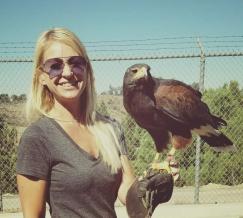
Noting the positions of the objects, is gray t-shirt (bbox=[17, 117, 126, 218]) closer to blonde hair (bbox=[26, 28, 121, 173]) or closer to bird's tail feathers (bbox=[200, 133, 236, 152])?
blonde hair (bbox=[26, 28, 121, 173])

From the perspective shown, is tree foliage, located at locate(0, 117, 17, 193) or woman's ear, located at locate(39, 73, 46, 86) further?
tree foliage, located at locate(0, 117, 17, 193)

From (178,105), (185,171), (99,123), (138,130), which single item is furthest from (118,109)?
(99,123)

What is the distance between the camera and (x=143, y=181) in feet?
5.23

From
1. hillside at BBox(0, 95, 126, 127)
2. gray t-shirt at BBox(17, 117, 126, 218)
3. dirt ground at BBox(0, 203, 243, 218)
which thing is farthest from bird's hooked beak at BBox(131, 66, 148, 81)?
dirt ground at BBox(0, 203, 243, 218)

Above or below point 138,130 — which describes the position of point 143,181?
above

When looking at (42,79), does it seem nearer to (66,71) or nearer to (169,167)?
(66,71)

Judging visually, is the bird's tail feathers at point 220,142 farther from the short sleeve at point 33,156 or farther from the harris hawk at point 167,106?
the short sleeve at point 33,156

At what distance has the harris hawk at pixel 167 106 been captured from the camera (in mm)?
2732

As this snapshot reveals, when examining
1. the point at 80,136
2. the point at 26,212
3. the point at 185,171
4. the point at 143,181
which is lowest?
the point at 185,171

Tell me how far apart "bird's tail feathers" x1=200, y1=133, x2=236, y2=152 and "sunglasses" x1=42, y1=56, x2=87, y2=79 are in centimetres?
183

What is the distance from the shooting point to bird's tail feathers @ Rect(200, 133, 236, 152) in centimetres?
332

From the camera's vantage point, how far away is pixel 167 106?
285 cm

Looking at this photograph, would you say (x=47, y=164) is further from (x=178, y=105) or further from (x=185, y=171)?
(x=185, y=171)

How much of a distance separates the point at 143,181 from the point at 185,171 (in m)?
6.35
